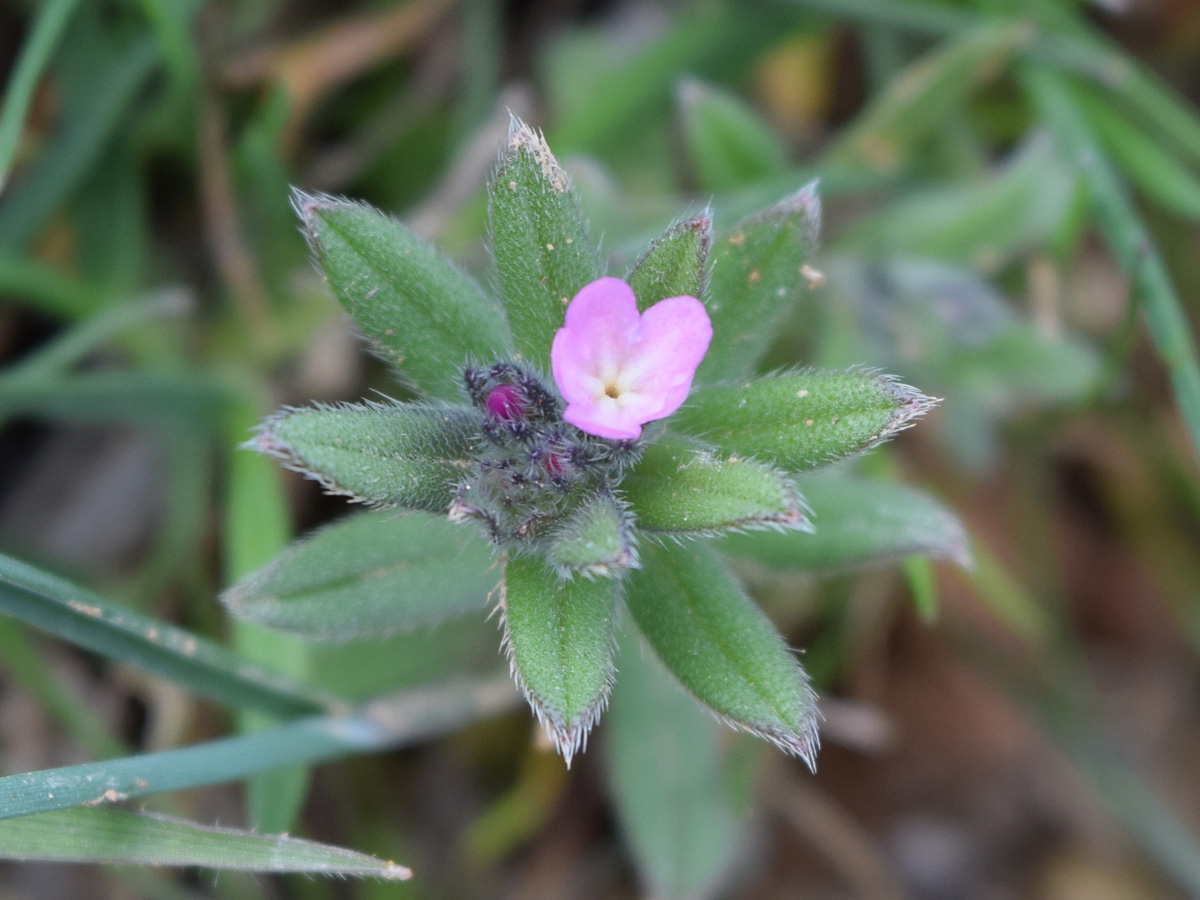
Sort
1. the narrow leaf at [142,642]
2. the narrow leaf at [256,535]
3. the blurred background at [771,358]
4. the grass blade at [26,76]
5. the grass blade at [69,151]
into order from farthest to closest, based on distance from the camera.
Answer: the blurred background at [771,358]
the grass blade at [69,151]
the narrow leaf at [256,535]
the grass blade at [26,76]
the narrow leaf at [142,642]

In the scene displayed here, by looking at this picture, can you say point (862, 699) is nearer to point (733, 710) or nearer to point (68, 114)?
point (733, 710)

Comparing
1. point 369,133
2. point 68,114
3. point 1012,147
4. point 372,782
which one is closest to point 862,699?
point 372,782

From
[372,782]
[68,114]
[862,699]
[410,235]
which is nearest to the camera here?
[410,235]

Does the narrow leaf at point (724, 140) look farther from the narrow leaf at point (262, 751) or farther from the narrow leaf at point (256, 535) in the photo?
the narrow leaf at point (262, 751)

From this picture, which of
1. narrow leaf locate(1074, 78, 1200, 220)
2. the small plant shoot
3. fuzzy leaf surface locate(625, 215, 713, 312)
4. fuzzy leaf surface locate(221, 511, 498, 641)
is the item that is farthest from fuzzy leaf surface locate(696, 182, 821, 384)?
narrow leaf locate(1074, 78, 1200, 220)

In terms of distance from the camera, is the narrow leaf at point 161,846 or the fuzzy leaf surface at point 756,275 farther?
the fuzzy leaf surface at point 756,275

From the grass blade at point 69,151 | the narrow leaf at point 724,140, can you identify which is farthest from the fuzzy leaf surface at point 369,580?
the narrow leaf at point 724,140

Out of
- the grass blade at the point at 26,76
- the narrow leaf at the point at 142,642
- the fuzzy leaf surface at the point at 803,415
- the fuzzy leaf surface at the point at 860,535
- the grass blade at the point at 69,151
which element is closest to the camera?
the fuzzy leaf surface at the point at 803,415
